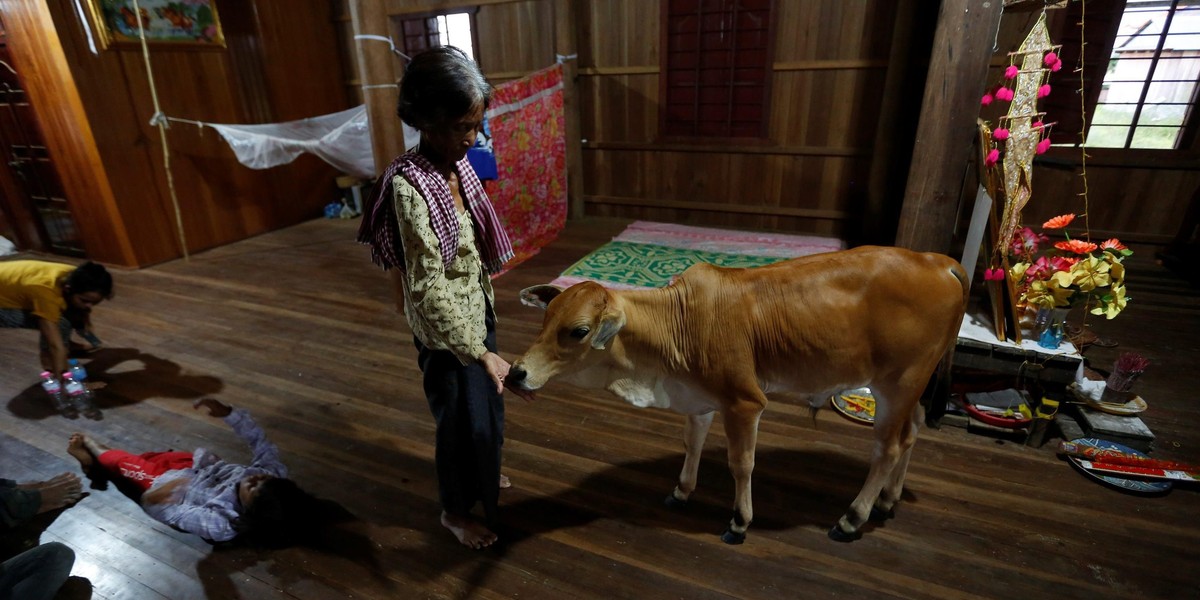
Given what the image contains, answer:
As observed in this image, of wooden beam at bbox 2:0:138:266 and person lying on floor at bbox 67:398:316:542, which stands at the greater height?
wooden beam at bbox 2:0:138:266

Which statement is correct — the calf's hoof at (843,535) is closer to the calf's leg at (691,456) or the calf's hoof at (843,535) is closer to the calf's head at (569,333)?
the calf's leg at (691,456)

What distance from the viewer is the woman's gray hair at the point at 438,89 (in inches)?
51.9

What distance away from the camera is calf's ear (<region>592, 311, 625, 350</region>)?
1.58 meters

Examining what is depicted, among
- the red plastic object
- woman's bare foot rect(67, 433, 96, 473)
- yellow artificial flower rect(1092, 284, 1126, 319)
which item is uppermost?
yellow artificial flower rect(1092, 284, 1126, 319)

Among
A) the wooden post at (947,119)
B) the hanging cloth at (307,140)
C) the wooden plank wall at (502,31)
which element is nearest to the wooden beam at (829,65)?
the wooden plank wall at (502,31)

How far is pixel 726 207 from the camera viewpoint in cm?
556

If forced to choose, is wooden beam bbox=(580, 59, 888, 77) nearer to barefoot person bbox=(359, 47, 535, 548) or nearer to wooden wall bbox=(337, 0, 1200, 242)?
wooden wall bbox=(337, 0, 1200, 242)

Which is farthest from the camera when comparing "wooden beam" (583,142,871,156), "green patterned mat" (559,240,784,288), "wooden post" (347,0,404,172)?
"wooden beam" (583,142,871,156)

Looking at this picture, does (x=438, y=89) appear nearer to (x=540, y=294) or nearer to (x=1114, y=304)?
(x=540, y=294)

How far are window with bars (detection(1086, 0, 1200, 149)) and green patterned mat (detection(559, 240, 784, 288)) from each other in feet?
8.89

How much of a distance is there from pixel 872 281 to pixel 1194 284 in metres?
4.11

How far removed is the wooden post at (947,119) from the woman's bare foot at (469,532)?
2239mm

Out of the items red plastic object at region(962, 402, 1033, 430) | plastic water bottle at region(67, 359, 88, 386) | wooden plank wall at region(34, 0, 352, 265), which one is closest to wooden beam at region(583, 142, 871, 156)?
red plastic object at region(962, 402, 1033, 430)

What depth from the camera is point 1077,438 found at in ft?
7.88
